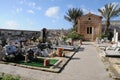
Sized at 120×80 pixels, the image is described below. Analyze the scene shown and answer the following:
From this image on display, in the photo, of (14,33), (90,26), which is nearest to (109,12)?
(90,26)

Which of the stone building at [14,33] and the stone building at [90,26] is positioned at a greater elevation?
the stone building at [90,26]

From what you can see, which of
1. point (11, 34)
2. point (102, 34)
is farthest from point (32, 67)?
point (102, 34)

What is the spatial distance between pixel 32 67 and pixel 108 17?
3456 cm

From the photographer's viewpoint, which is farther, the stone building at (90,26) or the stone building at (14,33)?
the stone building at (90,26)

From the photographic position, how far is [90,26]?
43531 mm

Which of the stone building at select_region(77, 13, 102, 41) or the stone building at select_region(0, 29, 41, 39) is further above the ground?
the stone building at select_region(77, 13, 102, 41)

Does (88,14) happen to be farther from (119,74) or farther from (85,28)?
(119,74)

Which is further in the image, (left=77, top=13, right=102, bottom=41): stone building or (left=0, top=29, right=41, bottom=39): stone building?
(left=77, top=13, right=102, bottom=41): stone building

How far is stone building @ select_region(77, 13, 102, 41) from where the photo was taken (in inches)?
1690

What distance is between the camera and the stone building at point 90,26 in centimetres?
4294

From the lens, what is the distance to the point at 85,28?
43.6 meters

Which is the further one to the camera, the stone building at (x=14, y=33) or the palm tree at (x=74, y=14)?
the palm tree at (x=74, y=14)

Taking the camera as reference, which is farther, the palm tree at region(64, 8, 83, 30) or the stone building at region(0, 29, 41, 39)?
the palm tree at region(64, 8, 83, 30)

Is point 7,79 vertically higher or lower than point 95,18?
lower
